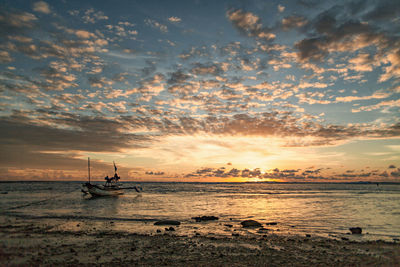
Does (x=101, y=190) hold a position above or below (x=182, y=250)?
below

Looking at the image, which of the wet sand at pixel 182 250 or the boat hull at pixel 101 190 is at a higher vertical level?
the wet sand at pixel 182 250

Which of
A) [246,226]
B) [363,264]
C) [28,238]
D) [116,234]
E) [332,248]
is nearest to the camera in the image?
[363,264]

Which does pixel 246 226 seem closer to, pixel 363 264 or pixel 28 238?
pixel 363 264

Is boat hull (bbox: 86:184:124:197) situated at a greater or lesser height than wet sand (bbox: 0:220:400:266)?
lesser

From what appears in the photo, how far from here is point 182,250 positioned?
15.7 m

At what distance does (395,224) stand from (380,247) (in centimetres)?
1402

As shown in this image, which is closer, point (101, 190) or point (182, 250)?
point (182, 250)

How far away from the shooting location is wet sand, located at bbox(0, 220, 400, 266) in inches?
520

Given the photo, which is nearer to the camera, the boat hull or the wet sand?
the wet sand

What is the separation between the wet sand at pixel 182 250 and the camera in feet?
43.4

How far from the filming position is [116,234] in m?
20.8

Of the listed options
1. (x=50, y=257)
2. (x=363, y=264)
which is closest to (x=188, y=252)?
(x=50, y=257)

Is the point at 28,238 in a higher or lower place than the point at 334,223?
higher

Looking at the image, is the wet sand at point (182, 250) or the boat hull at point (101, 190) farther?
the boat hull at point (101, 190)
